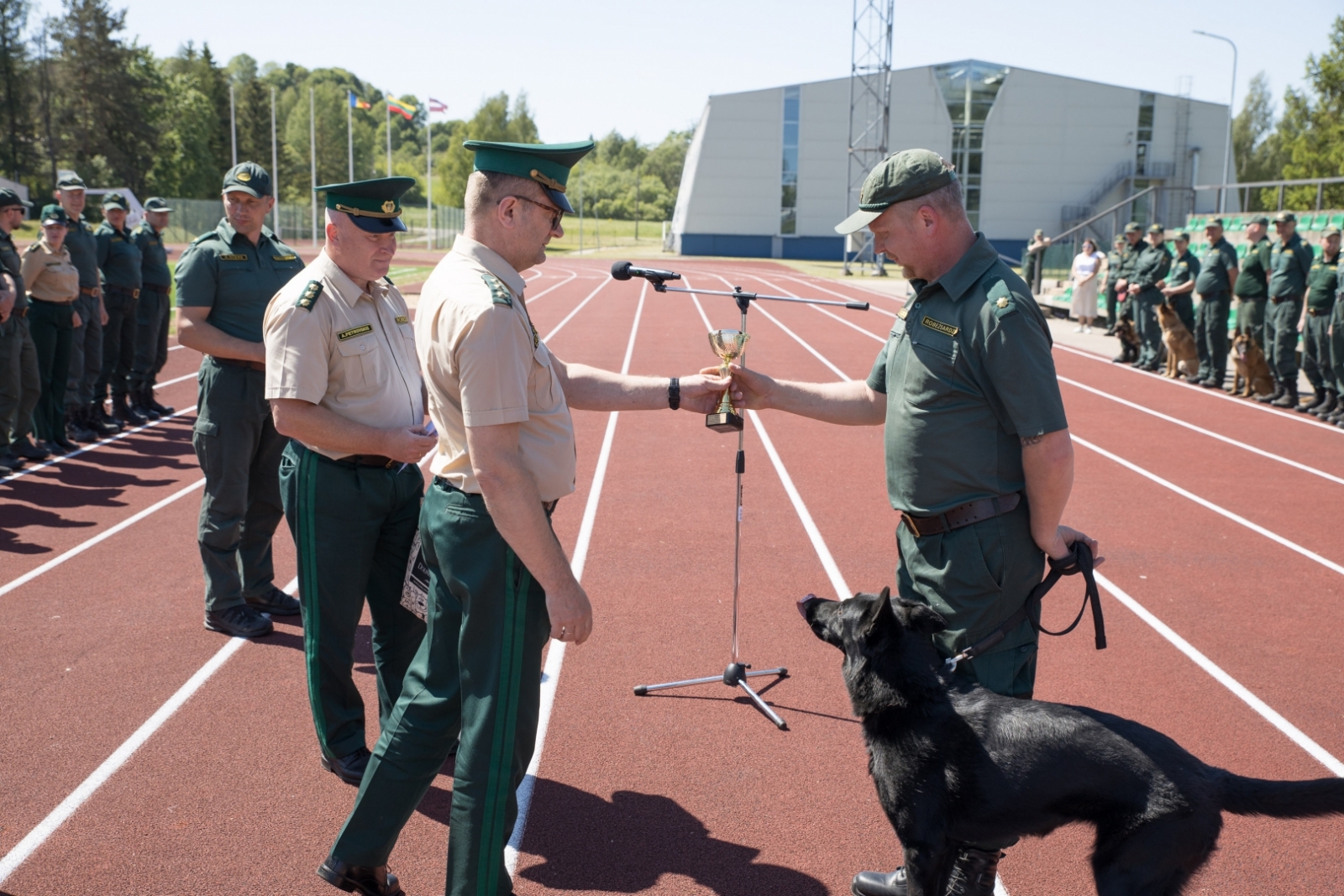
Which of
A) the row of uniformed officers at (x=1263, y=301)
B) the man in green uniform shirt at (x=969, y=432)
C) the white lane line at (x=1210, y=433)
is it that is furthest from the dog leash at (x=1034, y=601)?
the row of uniformed officers at (x=1263, y=301)

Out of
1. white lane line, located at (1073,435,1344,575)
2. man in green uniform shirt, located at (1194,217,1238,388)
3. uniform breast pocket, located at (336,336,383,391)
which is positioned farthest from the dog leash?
man in green uniform shirt, located at (1194,217,1238,388)

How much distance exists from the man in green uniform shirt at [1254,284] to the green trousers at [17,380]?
44.3 ft

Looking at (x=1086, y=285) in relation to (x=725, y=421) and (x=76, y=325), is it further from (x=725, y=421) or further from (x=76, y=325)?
(x=725, y=421)

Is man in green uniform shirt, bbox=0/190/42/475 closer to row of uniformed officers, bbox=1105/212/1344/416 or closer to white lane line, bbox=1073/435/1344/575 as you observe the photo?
white lane line, bbox=1073/435/1344/575

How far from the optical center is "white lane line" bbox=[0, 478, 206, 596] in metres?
6.04

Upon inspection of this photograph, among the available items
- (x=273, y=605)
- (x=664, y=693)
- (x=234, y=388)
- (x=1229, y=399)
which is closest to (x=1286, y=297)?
(x=1229, y=399)

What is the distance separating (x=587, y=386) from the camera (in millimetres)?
3658

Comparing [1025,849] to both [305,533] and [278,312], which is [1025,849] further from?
[278,312]

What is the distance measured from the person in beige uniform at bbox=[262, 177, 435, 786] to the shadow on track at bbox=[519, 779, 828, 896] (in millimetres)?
765

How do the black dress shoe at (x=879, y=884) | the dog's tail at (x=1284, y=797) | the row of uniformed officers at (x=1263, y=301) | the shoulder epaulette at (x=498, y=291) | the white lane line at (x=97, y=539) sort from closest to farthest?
the dog's tail at (x=1284, y=797) < the shoulder epaulette at (x=498, y=291) < the black dress shoe at (x=879, y=884) < the white lane line at (x=97, y=539) < the row of uniformed officers at (x=1263, y=301)

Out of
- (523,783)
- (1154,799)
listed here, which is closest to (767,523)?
(523,783)

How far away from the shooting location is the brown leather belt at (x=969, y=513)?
285cm

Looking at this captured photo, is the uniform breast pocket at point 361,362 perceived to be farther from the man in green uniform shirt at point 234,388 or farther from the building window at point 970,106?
the building window at point 970,106

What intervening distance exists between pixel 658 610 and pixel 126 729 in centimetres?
265
